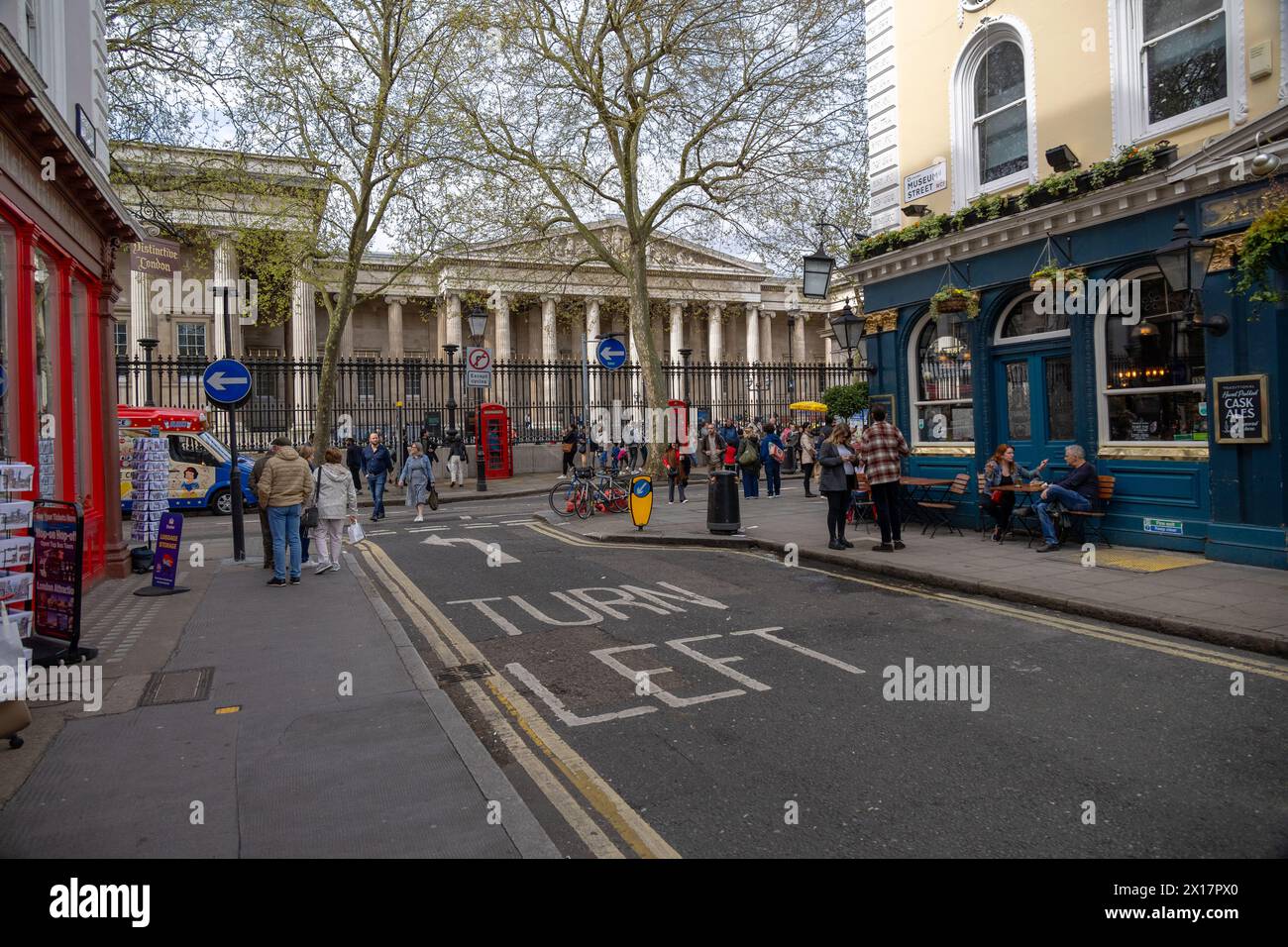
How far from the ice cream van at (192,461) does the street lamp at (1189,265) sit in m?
19.2

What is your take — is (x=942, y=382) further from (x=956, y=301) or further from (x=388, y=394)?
(x=388, y=394)

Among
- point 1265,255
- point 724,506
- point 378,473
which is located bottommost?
point 724,506

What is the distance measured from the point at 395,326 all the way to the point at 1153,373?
44.4 m

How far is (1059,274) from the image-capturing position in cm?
1066

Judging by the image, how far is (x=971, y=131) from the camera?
12.8 m

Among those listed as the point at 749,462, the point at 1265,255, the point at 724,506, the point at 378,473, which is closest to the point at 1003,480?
the point at 724,506

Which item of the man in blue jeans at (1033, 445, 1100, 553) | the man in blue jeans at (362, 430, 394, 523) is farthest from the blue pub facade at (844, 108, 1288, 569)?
the man in blue jeans at (362, 430, 394, 523)

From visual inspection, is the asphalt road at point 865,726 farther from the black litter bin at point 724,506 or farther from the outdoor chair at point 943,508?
the outdoor chair at point 943,508

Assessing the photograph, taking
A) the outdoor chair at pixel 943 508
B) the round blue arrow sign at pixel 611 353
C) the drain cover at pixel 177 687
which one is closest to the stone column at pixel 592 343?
the round blue arrow sign at pixel 611 353

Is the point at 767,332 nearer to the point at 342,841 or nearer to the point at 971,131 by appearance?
the point at 971,131

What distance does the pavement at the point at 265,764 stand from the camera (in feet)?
11.5
